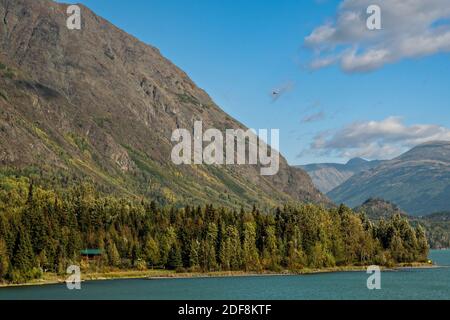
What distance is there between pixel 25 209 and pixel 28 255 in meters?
25.8

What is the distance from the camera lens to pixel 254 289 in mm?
153500

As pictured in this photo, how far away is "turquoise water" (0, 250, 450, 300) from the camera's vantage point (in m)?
138

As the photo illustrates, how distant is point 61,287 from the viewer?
165 metres

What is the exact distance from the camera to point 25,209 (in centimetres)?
19725

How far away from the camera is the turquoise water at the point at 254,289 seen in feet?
451

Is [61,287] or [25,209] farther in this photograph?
[25,209]
